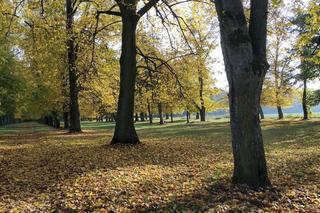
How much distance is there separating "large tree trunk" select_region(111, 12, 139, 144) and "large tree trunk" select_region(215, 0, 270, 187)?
24.9 ft

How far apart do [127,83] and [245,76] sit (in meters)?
8.14

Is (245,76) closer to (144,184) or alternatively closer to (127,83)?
(144,184)

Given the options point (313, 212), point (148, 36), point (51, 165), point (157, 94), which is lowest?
point (313, 212)

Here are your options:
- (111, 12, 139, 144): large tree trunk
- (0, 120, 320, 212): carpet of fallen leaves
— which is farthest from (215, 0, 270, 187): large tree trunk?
(111, 12, 139, 144): large tree trunk

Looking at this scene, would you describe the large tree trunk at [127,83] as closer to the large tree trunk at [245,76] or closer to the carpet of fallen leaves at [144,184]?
the carpet of fallen leaves at [144,184]

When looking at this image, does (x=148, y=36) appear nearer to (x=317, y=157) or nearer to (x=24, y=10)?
(x=24, y=10)

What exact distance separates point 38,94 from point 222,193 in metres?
29.3

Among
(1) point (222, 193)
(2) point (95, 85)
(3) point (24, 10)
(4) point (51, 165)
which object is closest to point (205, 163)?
(1) point (222, 193)

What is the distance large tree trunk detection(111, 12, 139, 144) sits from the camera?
49.1 ft

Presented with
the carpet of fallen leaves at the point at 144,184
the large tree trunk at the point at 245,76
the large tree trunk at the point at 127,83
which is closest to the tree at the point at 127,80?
the large tree trunk at the point at 127,83

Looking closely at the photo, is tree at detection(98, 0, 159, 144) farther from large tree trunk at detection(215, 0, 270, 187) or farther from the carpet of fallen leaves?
large tree trunk at detection(215, 0, 270, 187)

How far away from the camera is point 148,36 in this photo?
22.2 metres

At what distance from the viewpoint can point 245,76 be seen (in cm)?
753

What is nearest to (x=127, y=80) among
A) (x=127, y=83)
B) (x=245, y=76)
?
(x=127, y=83)
